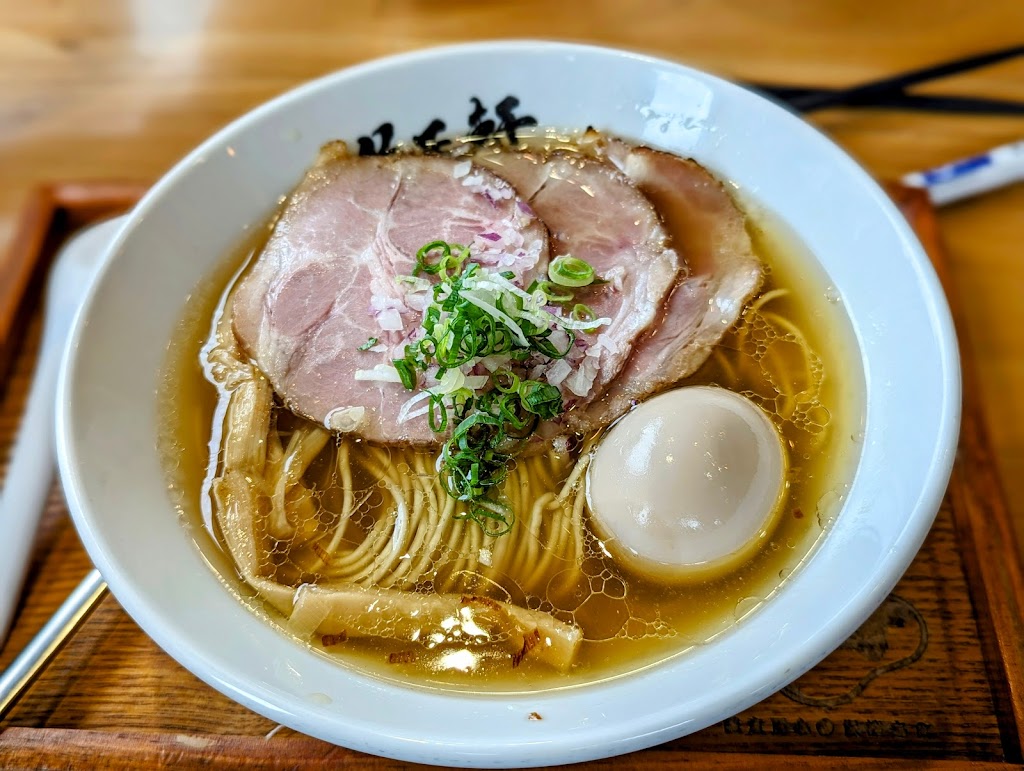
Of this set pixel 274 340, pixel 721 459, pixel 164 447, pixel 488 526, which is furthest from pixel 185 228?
pixel 721 459

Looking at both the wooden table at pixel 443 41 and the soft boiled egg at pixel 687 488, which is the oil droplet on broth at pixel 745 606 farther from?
the wooden table at pixel 443 41

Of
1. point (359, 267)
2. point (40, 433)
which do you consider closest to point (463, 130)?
point (359, 267)

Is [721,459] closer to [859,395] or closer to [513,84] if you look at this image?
[859,395]

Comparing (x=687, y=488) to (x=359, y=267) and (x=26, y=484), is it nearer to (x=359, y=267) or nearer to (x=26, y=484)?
(x=359, y=267)

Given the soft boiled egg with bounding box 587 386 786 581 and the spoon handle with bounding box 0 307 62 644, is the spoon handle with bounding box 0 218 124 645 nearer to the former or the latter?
the spoon handle with bounding box 0 307 62 644

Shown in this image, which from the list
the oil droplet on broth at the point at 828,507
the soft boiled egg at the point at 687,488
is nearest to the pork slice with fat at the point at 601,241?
the soft boiled egg at the point at 687,488

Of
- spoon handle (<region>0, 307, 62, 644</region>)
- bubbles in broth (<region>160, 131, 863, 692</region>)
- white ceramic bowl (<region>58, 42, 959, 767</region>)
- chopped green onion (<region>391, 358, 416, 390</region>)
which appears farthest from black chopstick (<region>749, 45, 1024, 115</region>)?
spoon handle (<region>0, 307, 62, 644</region>)
